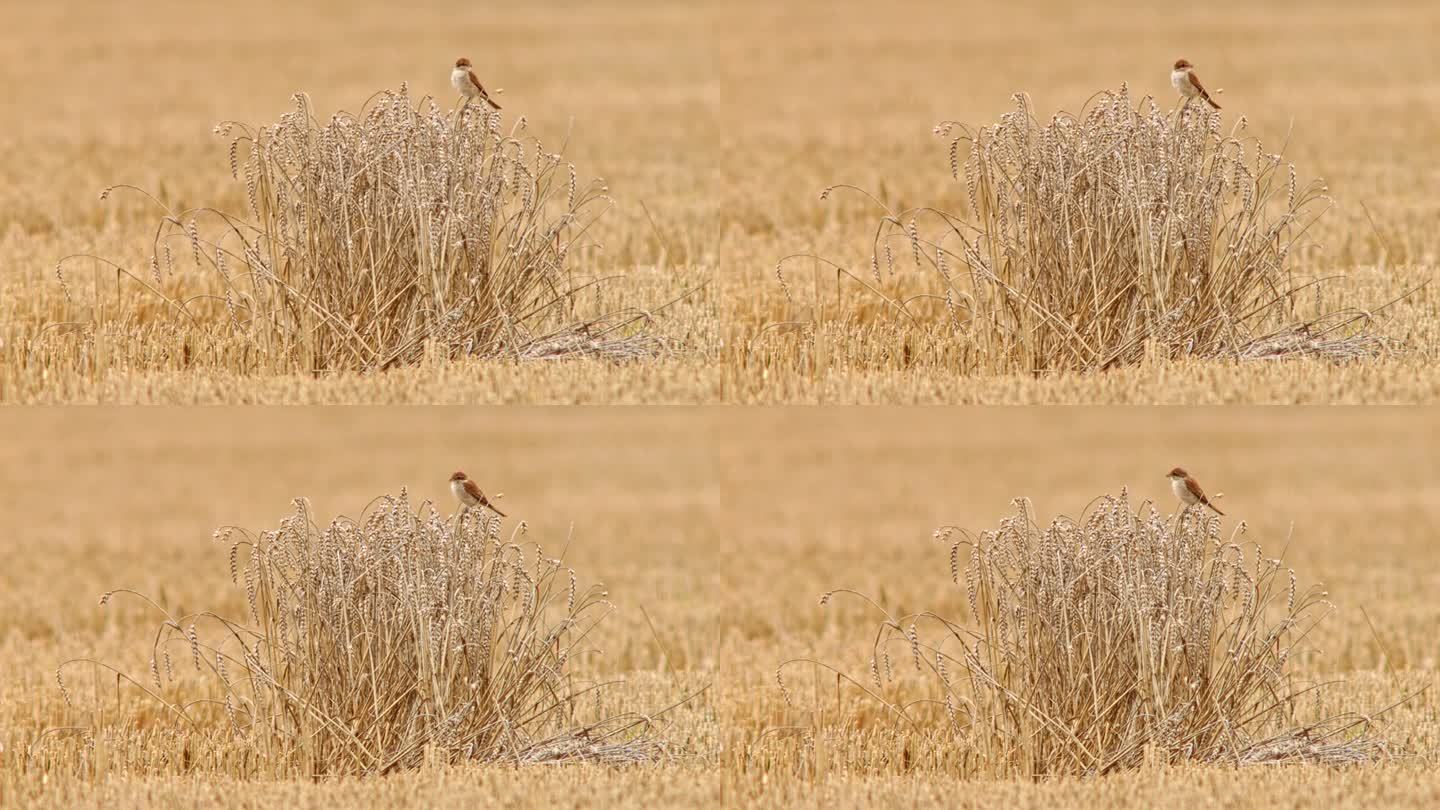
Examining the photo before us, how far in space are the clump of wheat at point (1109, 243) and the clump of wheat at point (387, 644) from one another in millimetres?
2869

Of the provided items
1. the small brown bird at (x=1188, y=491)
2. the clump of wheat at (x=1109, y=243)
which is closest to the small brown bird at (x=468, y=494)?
the clump of wheat at (x=1109, y=243)

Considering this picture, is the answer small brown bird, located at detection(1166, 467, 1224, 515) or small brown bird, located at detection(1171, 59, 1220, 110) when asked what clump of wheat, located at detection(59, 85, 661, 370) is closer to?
small brown bird, located at detection(1171, 59, 1220, 110)

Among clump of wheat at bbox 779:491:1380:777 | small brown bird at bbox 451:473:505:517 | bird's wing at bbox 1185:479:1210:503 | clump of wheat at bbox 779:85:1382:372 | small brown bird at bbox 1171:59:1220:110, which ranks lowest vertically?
clump of wheat at bbox 779:491:1380:777

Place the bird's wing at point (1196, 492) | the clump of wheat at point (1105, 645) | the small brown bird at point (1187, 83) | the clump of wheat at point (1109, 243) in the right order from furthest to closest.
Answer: the small brown bird at point (1187, 83) < the clump of wheat at point (1109, 243) < the bird's wing at point (1196, 492) < the clump of wheat at point (1105, 645)

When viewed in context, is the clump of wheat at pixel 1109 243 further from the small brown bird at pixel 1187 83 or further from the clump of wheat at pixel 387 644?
the clump of wheat at pixel 387 644

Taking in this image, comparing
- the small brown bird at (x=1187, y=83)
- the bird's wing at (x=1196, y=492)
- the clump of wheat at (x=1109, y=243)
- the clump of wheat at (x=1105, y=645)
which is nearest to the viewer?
the clump of wheat at (x=1105, y=645)

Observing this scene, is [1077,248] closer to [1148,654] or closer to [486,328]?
[1148,654]

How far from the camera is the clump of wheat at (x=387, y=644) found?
375 inches

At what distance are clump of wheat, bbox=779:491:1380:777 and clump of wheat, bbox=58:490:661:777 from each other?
2036 mm

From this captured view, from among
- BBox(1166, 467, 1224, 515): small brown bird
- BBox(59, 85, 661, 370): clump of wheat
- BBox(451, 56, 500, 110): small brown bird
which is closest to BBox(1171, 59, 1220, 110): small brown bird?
BBox(1166, 467, 1224, 515): small brown bird

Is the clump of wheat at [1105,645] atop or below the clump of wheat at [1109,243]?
below

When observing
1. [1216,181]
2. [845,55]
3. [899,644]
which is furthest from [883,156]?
[1216,181]

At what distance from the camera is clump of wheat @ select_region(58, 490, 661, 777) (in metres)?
9.52

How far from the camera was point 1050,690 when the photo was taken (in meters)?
9.55
